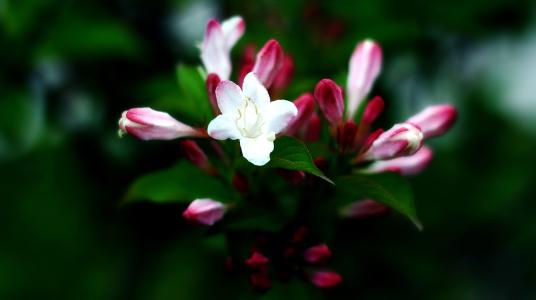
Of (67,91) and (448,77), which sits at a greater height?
(67,91)

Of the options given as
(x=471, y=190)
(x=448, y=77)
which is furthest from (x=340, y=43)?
(x=471, y=190)

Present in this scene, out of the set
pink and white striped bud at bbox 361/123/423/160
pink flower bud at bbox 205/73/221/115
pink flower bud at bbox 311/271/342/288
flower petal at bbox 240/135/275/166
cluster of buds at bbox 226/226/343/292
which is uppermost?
pink flower bud at bbox 205/73/221/115

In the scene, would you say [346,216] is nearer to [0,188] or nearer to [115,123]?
[115,123]

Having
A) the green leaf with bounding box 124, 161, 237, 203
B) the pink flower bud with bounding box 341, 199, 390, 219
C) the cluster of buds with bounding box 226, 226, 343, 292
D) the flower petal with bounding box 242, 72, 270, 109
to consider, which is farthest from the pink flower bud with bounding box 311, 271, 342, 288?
the flower petal with bounding box 242, 72, 270, 109

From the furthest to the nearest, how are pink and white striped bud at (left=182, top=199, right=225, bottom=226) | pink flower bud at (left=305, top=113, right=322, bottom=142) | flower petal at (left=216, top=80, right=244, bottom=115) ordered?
pink flower bud at (left=305, top=113, right=322, bottom=142)
pink and white striped bud at (left=182, top=199, right=225, bottom=226)
flower petal at (left=216, top=80, right=244, bottom=115)

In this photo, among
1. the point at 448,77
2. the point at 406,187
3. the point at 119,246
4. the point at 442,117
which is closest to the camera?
the point at 406,187

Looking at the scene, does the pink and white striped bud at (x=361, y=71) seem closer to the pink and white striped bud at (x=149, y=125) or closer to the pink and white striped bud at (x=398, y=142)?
the pink and white striped bud at (x=398, y=142)

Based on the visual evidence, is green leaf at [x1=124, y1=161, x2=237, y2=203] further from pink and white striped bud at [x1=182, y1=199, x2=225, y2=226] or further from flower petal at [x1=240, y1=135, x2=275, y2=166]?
flower petal at [x1=240, y1=135, x2=275, y2=166]

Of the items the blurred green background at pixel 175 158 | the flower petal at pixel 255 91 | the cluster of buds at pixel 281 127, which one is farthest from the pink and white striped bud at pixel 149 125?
the blurred green background at pixel 175 158
